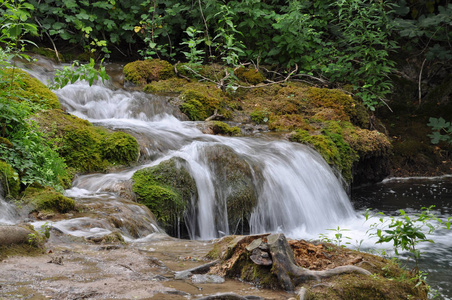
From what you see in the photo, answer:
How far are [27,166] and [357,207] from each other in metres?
5.78

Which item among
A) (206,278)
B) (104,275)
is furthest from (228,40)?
(104,275)

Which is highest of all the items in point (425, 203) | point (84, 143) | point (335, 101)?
point (335, 101)

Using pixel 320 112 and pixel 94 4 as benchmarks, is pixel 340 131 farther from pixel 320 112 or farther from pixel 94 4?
pixel 94 4

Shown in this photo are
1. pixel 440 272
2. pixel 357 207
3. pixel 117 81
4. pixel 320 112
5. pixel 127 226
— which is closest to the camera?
pixel 127 226

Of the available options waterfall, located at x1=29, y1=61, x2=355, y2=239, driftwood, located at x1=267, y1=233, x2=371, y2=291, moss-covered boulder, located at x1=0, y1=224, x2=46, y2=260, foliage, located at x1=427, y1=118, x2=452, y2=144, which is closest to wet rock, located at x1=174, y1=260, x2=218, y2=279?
driftwood, located at x1=267, y1=233, x2=371, y2=291

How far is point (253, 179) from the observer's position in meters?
6.46

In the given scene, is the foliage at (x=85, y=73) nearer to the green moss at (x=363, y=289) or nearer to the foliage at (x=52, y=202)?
the foliage at (x=52, y=202)

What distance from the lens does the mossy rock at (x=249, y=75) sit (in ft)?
35.6

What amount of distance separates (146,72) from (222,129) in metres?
3.31

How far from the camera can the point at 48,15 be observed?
40.0 ft

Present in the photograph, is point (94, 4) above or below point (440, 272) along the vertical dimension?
above

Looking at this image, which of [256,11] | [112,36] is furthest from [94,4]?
[256,11]

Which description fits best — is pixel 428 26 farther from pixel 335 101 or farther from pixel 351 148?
pixel 351 148

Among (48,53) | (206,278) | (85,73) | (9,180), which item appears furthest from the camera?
(48,53)
